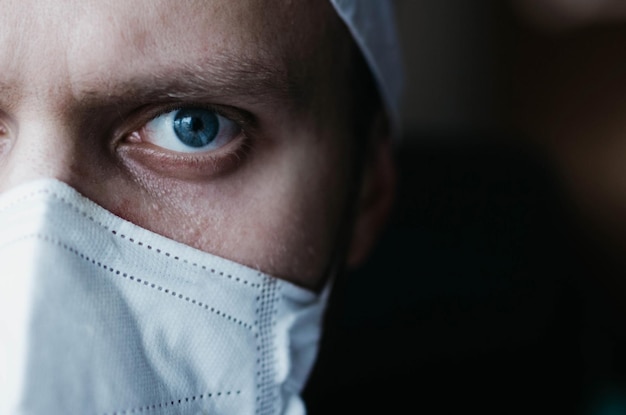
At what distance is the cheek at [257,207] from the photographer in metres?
1.03

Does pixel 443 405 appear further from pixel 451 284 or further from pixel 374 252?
pixel 374 252

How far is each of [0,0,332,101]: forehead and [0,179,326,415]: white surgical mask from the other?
14 centimetres

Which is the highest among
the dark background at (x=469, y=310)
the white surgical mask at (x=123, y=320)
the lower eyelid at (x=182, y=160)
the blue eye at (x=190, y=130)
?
the blue eye at (x=190, y=130)

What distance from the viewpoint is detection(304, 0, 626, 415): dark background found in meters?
1.95

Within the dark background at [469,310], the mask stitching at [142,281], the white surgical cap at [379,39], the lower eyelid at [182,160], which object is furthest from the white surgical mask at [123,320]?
the dark background at [469,310]

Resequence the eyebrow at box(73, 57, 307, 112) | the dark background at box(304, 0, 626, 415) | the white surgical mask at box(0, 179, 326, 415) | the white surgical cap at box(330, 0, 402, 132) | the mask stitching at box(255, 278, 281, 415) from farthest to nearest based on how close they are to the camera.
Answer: the dark background at box(304, 0, 626, 415) < the white surgical cap at box(330, 0, 402, 132) < the mask stitching at box(255, 278, 281, 415) < the eyebrow at box(73, 57, 307, 112) < the white surgical mask at box(0, 179, 326, 415)

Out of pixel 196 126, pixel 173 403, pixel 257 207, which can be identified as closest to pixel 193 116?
pixel 196 126

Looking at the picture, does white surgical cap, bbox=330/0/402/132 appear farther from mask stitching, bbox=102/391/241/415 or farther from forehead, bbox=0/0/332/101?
mask stitching, bbox=102/391/241/415

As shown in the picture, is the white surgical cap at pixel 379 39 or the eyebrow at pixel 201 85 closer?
the eyebrow at pixel 201 85

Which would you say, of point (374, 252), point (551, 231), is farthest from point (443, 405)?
point (551, 231)

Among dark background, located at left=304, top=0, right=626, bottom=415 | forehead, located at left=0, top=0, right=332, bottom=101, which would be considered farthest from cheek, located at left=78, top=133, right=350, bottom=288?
dark background, located at left=304, top=0, right=626, bottom=415

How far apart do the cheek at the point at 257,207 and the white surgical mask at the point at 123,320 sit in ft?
0.09

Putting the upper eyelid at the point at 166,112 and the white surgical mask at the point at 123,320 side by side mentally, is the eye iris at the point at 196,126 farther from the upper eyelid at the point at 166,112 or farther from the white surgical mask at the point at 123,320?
the white surgical mask at the point at 123,320

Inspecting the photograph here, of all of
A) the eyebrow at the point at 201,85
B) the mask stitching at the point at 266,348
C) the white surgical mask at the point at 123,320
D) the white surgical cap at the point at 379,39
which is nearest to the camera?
the white surgical mask at the point at 123,320
